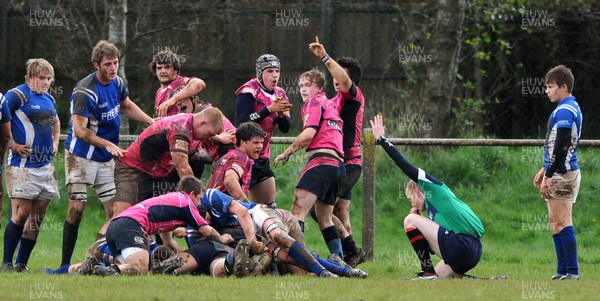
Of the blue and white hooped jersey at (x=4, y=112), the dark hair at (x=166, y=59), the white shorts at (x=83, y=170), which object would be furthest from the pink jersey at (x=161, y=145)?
the blue and white hooped jersey at (x=4, y=112)

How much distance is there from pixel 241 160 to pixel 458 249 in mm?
2131

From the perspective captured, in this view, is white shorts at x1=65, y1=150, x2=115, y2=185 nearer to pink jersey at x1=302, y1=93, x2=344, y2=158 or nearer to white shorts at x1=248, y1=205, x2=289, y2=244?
white shorts at x1=248, y1=205, x2=289, y2=244

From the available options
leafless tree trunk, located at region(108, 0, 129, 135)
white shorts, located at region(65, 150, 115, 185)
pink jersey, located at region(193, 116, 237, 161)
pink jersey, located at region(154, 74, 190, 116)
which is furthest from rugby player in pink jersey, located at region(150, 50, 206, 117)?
leafless tree trunk, located at region(108, 0, 129, 135)

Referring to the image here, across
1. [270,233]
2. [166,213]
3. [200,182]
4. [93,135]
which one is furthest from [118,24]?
[270,233]

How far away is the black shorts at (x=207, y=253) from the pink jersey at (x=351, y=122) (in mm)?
2373

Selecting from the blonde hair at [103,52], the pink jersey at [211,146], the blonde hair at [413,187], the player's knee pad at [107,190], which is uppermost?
the blonde hair at [103,52]

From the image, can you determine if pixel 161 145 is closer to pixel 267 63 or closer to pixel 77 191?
pixel 77 191

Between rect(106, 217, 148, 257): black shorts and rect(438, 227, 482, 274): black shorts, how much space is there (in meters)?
2.60

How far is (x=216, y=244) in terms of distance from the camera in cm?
1017

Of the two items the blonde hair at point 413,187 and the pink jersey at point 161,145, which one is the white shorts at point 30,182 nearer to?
the pink jersey at point 161,145

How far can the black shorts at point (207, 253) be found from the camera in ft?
33.3

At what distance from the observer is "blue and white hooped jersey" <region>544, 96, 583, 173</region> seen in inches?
409

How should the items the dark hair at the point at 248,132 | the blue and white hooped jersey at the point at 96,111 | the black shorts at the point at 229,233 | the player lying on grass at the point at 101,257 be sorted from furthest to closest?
the blue and white hooped jersey at the point at 96,111
the dark hair at the point at 248,132
the black shorts at the point at 229,233
the player lying on grass at the point at 101,257

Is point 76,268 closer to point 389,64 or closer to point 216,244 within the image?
point 216,244
